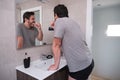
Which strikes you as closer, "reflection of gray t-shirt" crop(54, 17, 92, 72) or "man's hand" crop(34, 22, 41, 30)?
"reflection of gray t-shirt" crop(54, 17, 92, 72)

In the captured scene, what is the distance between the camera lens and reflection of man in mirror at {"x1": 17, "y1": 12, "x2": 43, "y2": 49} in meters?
1.32

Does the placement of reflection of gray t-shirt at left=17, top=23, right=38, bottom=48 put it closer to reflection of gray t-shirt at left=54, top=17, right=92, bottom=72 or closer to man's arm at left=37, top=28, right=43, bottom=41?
man's arm at left=37, top=28, right=43, bottom=41

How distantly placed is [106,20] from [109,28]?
0.22 metres

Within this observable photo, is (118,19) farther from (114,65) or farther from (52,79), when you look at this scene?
(52,79)

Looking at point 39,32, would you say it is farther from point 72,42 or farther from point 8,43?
point 72,42

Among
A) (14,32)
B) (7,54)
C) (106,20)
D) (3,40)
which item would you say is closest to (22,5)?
(14,32)

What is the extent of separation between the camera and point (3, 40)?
111cm

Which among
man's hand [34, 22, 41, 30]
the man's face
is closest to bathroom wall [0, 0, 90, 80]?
the man's face

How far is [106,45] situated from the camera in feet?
8.86

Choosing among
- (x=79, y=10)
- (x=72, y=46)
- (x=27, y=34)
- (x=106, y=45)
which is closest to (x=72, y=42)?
(x=72, y=46)

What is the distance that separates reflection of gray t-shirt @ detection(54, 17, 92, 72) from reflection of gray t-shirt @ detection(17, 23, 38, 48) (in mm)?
536

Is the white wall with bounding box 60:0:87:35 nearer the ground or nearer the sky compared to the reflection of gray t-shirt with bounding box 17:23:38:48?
nearer the sky

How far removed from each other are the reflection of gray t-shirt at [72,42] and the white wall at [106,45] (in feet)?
6.08

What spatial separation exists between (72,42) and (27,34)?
2.25 feet
